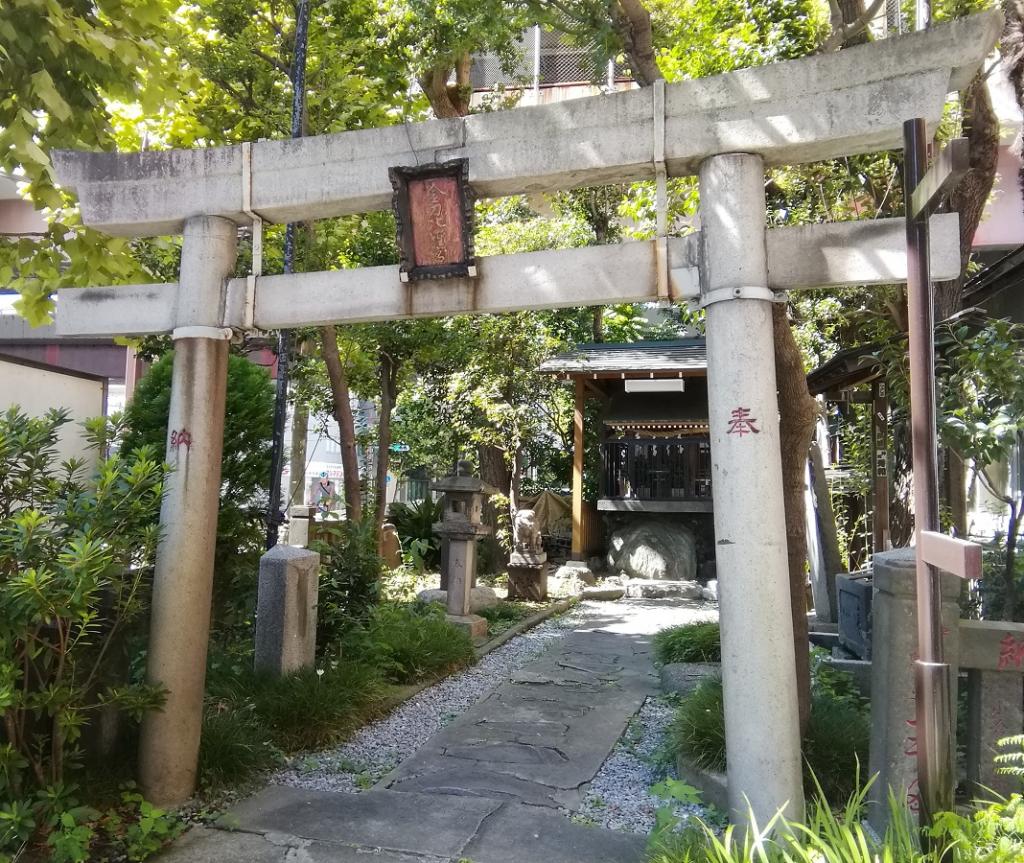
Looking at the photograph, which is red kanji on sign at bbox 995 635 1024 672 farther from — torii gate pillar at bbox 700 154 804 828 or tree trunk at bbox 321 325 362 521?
tree trunk at bbox 321 325 362 521

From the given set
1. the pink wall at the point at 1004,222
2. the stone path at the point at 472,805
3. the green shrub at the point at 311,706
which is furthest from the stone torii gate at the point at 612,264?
the pink wall at the point at 1004,222

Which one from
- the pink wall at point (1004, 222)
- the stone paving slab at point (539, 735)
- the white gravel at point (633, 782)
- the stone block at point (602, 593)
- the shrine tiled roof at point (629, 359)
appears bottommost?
the white gravel at point (633, 782)


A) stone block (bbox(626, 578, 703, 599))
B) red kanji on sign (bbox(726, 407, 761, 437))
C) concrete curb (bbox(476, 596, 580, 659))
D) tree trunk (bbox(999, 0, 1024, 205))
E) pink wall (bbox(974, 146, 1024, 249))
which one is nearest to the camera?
red kanji on sign (bbox(726, 407, 761, 437))

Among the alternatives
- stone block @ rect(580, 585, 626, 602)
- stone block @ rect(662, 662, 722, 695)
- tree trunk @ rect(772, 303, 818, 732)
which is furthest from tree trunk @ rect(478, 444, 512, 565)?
tree trunk @ rect(772, 303, 818, 732)

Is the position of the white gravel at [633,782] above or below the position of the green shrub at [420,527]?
below

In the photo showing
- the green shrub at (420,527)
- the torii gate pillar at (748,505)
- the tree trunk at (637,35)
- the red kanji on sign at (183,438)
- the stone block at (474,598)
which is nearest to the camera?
the torii gate pillar at (748,505)

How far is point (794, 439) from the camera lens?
5.04m

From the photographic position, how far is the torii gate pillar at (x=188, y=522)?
13.9 ft

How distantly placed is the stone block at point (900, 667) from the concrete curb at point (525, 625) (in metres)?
5.64

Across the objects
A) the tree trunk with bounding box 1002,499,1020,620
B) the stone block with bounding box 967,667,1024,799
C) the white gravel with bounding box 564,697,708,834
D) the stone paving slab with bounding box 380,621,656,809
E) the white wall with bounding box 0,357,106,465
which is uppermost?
the white wall with bounding box 0,357,106,465

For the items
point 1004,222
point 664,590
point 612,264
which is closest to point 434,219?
point 612,264

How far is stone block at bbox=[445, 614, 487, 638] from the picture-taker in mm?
9438

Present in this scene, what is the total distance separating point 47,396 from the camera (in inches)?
376

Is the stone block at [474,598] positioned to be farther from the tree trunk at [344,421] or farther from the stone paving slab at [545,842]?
the stone paving slab at [545,842]
